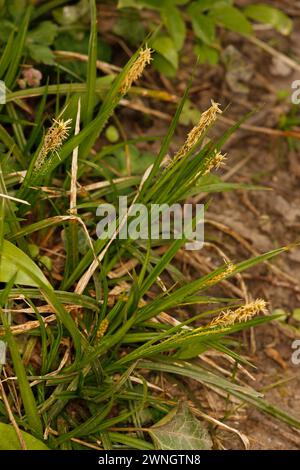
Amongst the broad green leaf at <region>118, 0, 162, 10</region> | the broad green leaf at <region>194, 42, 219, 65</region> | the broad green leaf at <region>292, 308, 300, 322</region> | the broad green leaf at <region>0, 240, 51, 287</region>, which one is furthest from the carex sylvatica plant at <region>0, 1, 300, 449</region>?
the broad green leaf at <region>194, 42, 219, 65</region>

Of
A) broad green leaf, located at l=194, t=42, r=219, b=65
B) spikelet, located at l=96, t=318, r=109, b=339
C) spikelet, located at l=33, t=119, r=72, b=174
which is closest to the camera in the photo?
spikelet, located at l=33, t=119, r=72, b=174

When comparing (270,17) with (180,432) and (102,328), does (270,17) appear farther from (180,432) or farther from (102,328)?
(180,432)

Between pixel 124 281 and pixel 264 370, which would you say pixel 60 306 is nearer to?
pixel 124 281

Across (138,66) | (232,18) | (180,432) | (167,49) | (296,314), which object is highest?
(232,18)

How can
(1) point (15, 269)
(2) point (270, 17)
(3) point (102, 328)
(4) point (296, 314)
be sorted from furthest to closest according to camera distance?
(2) point (270, 17)
(4) point (296, 314)
(3) point (102, 328)
(1) point (15, 269)

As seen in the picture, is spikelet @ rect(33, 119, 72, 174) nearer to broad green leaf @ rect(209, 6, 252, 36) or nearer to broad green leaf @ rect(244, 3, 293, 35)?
broad green leaf @ rect(209, 6, 252, 36)

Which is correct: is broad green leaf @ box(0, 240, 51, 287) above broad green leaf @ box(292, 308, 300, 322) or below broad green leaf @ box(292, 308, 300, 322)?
above

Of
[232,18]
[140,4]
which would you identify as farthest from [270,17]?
[140,4]

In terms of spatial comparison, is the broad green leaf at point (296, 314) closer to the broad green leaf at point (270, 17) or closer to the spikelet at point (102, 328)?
the spikelet at point (102, 328)
